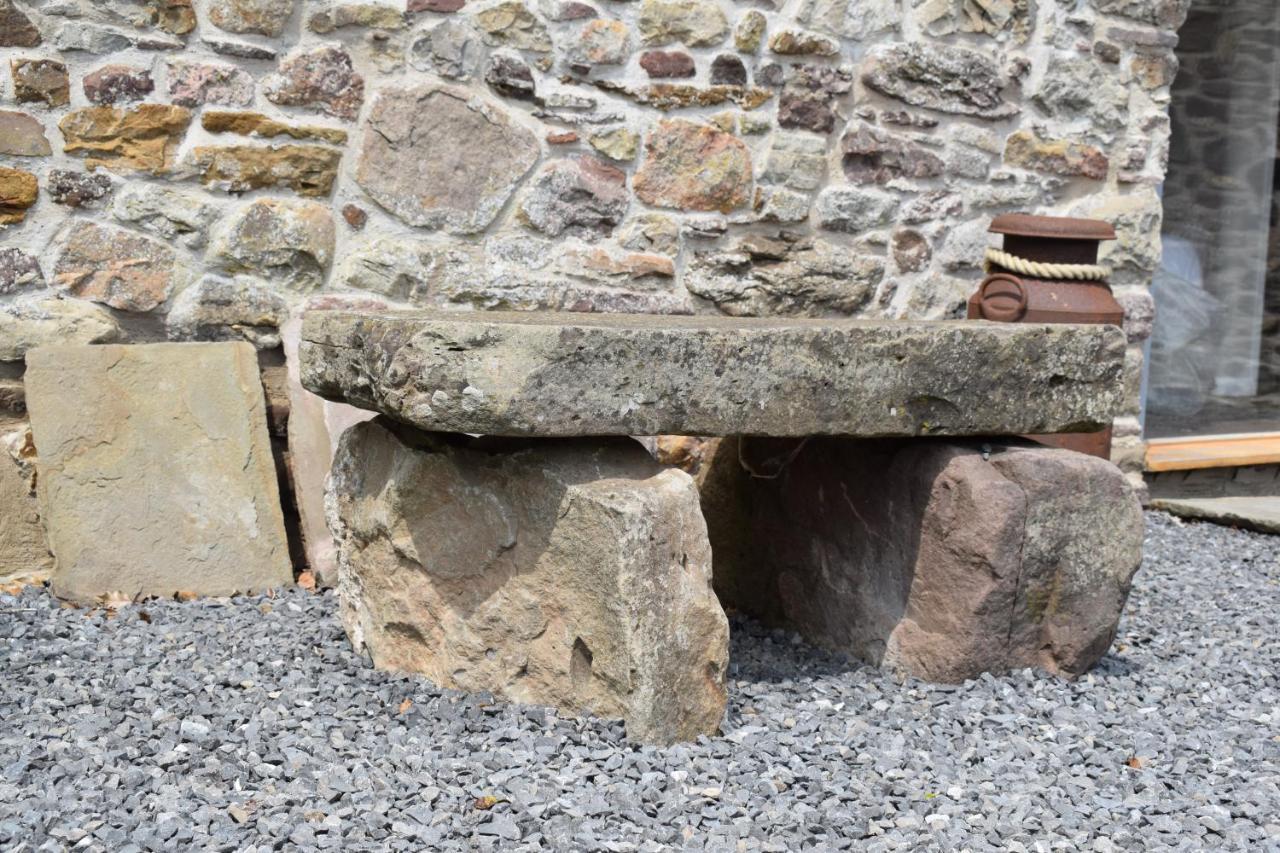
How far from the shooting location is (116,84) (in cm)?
340

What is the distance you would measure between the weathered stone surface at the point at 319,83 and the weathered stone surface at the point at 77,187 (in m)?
0.51

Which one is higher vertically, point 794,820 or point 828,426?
point 828,426

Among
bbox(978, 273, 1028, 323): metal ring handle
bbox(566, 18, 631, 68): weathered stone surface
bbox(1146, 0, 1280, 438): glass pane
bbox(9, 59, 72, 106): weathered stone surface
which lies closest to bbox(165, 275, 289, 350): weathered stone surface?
bbox(9, 59, 72, 106): weathered stone surface

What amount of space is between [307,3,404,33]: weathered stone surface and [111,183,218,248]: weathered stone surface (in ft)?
2.00

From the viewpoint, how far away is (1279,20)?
5574mm

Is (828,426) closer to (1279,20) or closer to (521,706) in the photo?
(521,706)

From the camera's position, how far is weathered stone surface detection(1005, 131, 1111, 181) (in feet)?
14.9

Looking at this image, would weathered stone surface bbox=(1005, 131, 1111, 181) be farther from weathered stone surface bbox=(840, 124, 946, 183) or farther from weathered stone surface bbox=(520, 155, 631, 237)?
weathered stone surface bbox=(520, 155, 631, 237)

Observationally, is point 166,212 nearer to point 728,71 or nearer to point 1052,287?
point 728,71

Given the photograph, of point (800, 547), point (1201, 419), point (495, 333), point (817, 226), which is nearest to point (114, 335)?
point (495, 333)

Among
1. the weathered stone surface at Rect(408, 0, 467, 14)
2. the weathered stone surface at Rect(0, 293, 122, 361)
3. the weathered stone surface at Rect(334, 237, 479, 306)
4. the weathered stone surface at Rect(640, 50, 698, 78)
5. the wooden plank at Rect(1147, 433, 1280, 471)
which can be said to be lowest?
the wooden plank at Rect(1147, 433, 1280, 471)

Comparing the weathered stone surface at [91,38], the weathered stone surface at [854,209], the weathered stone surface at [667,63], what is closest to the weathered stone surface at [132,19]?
the weathered stone surface at [91,38]

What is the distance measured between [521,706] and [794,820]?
632 mm

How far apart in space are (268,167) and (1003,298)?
91.0 inches
